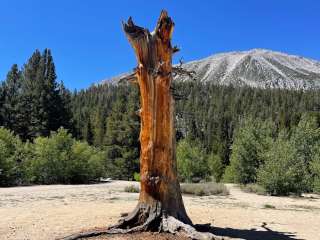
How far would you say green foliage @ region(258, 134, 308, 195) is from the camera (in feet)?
79.4

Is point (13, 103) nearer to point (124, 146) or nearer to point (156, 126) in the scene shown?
point (124, 146)

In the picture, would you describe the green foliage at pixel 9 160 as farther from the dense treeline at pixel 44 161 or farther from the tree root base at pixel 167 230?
the tree root base at pixel 167 230

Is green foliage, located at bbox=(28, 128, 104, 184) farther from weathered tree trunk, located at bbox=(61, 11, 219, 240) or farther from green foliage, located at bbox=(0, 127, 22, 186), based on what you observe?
weathered tree trunk, located at bbox=(61, 11, 219, 240)

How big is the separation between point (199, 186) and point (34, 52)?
44.0 meters

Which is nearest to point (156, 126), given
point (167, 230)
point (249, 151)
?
point (167, 230)

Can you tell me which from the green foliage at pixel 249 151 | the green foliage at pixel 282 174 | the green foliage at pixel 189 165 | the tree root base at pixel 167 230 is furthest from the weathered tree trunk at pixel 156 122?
the green foliage at pixel 189 165

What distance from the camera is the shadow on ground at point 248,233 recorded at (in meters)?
9.86

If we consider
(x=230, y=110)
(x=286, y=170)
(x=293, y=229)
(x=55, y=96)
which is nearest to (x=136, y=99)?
(x=55, y=96)

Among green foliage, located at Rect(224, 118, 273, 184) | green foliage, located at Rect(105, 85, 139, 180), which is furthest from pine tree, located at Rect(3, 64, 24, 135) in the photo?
green foliage, located at Rect(224, 118, 273, 184)

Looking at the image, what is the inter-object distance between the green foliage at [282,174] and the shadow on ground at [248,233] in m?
13.8

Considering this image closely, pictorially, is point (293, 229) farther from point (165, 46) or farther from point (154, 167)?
point (165, 46)

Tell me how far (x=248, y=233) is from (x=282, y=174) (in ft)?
48.0

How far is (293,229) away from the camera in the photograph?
11172mm

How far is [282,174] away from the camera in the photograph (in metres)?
24.2
